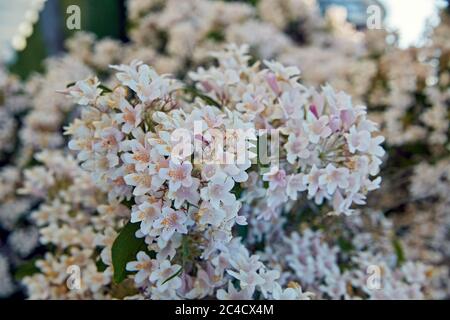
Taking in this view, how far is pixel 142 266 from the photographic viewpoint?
0.54 meters

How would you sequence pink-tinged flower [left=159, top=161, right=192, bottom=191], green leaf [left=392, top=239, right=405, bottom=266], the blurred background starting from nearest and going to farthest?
pink-tinged flower [left=159, top=161, right=192, bottom=191] < green leaf [left=392, top=239, right=405, bottom=266] < the blurred background

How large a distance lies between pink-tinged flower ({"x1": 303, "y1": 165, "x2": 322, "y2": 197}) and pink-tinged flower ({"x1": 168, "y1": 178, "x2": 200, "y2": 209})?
0.38 feet

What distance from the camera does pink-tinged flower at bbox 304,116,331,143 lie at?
0.55 m

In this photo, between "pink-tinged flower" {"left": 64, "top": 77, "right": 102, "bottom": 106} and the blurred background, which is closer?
"pink-tinged flower" {"left": 64, "top": 77, "right": 102, "bottom": 106}

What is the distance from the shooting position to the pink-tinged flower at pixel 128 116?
53cm

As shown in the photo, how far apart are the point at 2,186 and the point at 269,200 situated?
0.53m

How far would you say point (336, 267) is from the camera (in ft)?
2.30

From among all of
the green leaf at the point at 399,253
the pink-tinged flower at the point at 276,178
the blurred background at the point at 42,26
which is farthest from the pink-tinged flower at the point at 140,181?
the blurred background at the point at 42,26

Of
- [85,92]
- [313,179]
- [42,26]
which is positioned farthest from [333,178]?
[42,26]

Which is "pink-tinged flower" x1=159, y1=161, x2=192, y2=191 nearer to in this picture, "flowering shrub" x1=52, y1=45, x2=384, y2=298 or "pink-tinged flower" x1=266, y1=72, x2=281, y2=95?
"flowering shrub" x1=52, y1=45, x2=384, y2=298

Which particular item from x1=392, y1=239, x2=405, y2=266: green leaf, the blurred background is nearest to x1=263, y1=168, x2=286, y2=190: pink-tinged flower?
x1=392, y1=239, x2=405, y2=266: green leaf

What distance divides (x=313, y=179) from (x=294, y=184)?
0.02 meters
